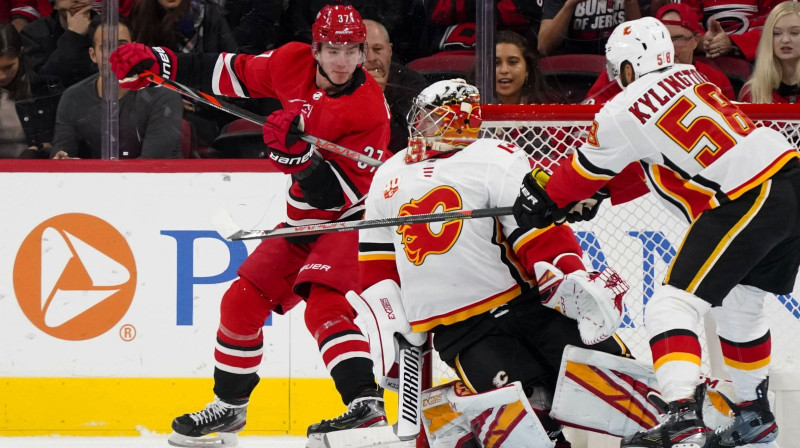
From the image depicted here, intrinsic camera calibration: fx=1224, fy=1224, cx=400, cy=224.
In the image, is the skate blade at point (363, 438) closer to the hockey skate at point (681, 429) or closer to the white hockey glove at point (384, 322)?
the white hockey glove at point (384, 322)

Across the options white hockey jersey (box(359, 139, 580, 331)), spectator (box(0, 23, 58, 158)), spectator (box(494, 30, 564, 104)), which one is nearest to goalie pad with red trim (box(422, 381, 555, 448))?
white hockey jersey (box(359, 139, 580, 331))

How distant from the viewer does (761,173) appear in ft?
9.48

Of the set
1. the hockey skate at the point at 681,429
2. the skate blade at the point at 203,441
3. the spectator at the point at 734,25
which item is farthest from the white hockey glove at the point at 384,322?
the spectator at the point at 734,25

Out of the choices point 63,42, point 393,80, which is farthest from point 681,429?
point 63,42

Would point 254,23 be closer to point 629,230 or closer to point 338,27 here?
point 338,27

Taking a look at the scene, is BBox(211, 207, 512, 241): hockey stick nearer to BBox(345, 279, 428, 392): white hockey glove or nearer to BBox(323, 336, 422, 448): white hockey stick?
BBox(345, 279, 428, 392): white hockey glove

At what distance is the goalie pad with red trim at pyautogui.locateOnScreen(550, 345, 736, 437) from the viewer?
288 centimetres

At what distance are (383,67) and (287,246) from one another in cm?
97

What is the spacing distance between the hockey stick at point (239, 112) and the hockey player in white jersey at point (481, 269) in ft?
1.65

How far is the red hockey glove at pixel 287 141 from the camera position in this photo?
340 centimetres

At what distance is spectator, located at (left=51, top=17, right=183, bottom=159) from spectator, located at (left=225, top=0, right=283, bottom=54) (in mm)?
326

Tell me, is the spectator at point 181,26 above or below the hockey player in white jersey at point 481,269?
above

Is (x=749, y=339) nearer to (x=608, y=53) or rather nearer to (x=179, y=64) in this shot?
(x=608, y=53)

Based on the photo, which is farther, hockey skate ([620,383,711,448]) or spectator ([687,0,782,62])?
spectator ([687,0,782,62])
